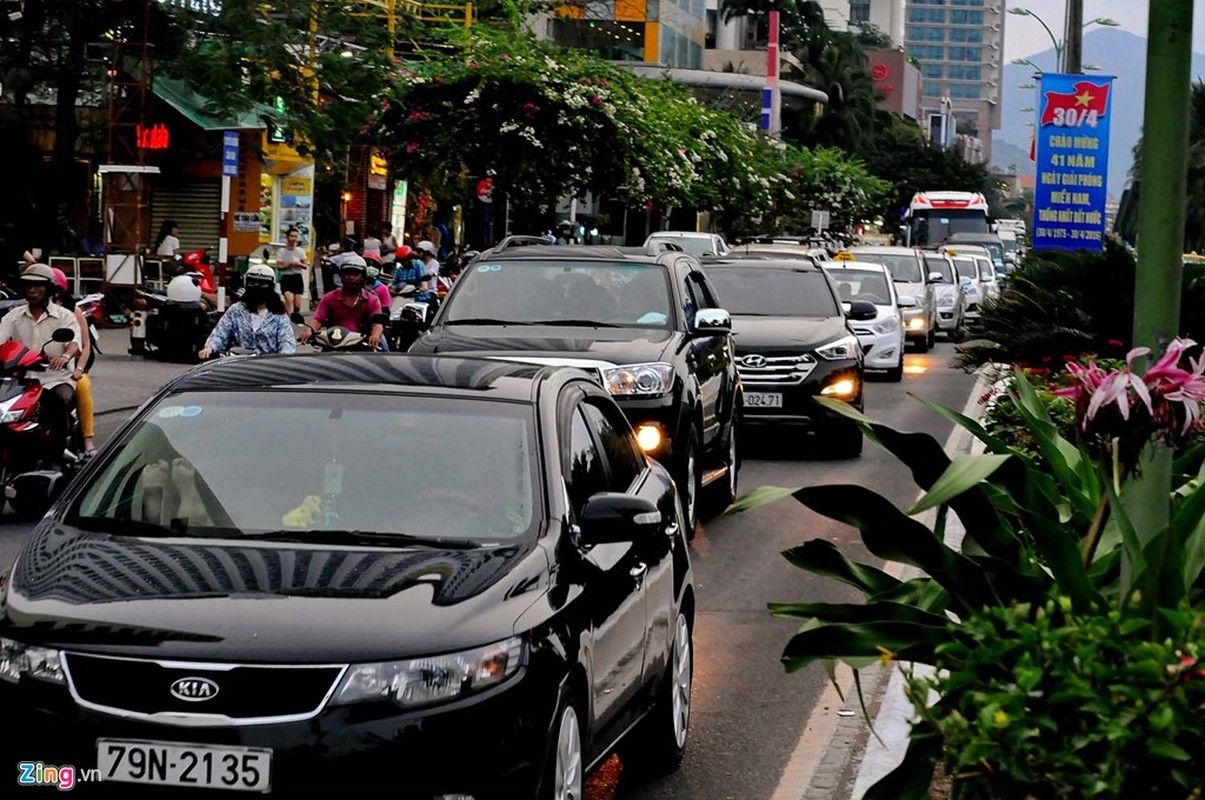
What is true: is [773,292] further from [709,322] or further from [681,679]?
[681,679]

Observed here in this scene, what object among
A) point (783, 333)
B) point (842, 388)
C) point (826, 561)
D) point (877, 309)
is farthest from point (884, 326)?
point (826, 561)

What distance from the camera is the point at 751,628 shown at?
1117cm

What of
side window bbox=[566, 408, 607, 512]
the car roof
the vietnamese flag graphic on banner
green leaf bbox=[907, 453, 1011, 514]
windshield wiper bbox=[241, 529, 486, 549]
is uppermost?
the vietnamese flag graphic on banner

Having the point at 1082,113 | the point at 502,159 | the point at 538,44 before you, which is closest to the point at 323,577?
the point at 1082,113

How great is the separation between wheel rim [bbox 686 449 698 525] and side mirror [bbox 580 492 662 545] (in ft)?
24.4

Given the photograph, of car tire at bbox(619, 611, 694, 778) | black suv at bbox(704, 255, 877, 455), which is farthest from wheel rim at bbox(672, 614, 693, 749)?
black suv at bbox(704, 255, 877, 455)

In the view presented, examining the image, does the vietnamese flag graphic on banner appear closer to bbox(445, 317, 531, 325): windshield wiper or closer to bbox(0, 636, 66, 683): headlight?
bbox(445, 317, 531, 325): windshield wiper

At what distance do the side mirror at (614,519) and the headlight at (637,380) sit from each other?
6.79 metres

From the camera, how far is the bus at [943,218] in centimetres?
6919

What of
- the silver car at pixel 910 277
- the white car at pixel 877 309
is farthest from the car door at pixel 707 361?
the silver car at pixel 910 277

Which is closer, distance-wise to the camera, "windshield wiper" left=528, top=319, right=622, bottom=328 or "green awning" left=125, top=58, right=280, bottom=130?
"windshield wiper" left=528, top=319, right=622, bottom=328

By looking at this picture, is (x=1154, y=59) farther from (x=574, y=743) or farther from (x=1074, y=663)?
(x=574, y=743)

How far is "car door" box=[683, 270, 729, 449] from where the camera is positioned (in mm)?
14703

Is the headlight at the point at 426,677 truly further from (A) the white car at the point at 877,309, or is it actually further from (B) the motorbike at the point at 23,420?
(A) the white car at the point at 877,309
